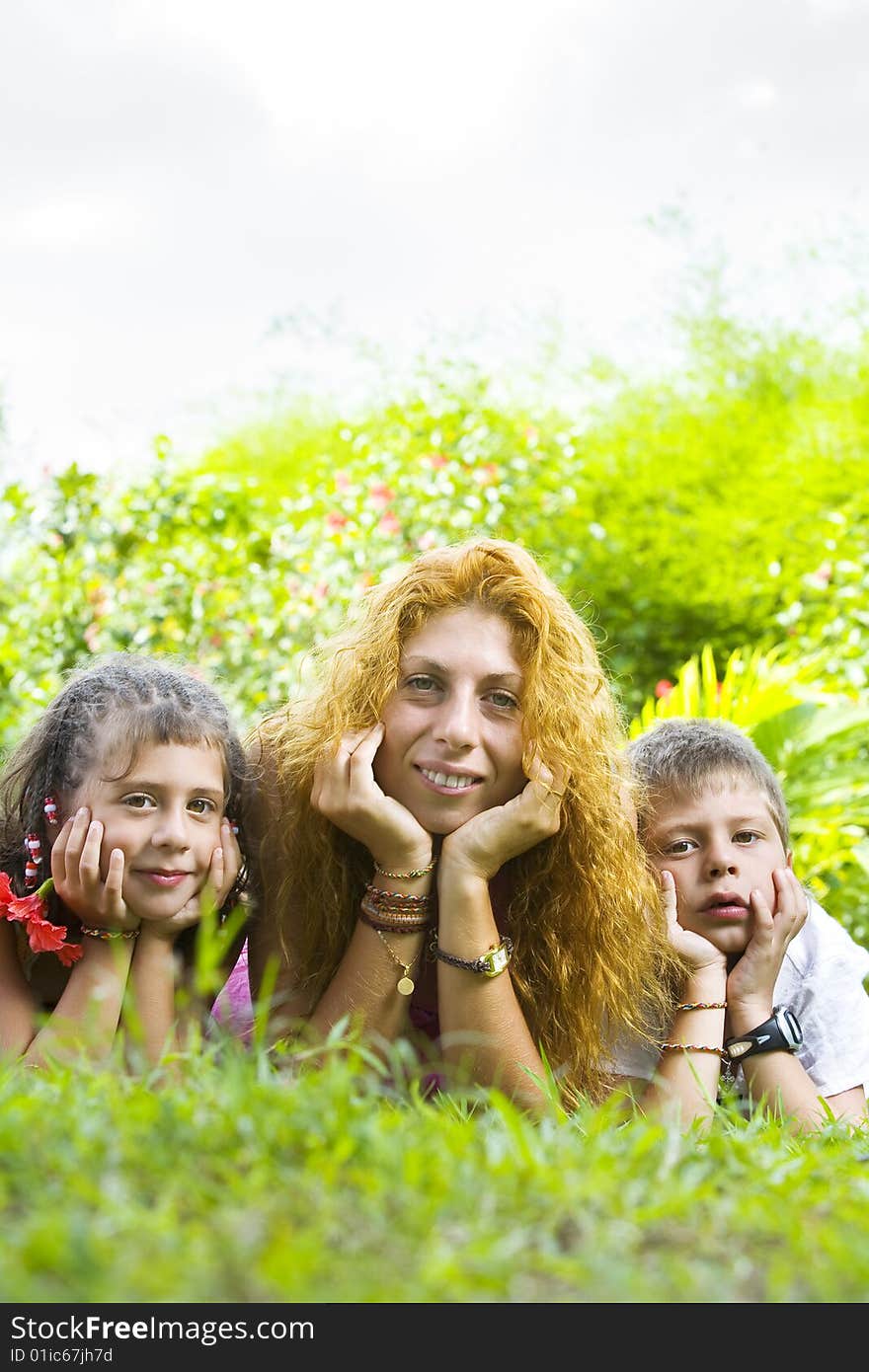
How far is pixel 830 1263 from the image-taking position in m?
1.44

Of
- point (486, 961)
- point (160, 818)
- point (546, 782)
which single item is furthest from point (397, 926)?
point (160, 818)

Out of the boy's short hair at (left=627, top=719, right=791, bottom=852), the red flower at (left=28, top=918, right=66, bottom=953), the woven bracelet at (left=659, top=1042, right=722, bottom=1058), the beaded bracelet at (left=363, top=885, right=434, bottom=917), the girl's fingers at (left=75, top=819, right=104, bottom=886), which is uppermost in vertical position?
the boy's short hair at (left=627, top=719, right=791, bottom=852)

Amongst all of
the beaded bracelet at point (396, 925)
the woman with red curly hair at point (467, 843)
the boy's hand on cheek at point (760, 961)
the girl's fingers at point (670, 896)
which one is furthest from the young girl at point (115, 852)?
the boy's hand on cheek at point (760, 961)

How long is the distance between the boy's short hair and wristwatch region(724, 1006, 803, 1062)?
0.53 metres

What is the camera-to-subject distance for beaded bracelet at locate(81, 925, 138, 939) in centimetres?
299

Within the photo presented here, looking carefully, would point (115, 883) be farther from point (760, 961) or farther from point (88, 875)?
point (760, 961)

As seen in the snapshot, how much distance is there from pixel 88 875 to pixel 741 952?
5.36 ft

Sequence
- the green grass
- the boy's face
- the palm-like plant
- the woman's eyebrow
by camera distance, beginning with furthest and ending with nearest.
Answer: the palm-like plant < the boy's face < the woman's eyebrow < the green grass

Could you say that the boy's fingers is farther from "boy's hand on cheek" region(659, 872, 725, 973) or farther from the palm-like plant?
the palm-like plant

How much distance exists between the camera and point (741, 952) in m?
3.37

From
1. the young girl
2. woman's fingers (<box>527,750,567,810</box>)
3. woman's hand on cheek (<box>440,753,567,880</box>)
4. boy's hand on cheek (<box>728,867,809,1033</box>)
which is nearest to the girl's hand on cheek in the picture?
the young girl

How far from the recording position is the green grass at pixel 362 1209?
50.0 inches

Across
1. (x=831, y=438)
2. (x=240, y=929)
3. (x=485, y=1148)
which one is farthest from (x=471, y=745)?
(x=831, y=438)
